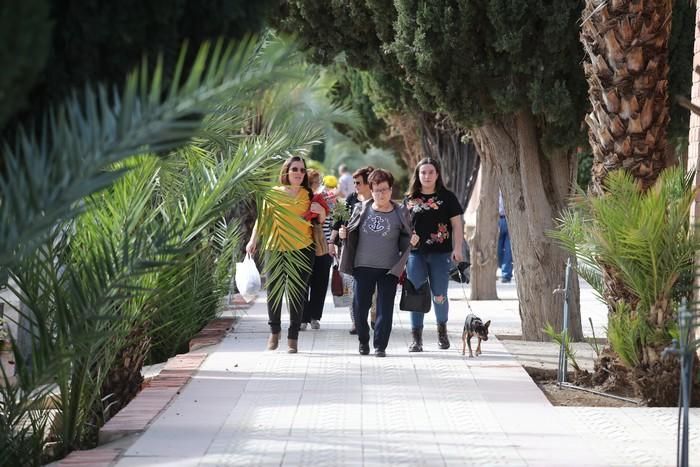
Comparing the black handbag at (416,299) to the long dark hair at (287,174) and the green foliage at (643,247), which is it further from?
the green foliage at (643,247)

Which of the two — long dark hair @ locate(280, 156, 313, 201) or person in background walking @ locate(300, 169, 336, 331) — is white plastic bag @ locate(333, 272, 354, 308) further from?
long dark hair @ locate(280, 156, 313, 201)

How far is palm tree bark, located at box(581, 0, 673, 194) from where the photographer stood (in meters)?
10.1

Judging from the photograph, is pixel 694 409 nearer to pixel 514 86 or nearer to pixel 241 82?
pixel 514 86

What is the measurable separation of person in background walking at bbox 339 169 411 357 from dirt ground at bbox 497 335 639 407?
133 cm

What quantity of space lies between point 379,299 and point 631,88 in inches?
112

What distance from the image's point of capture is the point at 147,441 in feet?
23.8

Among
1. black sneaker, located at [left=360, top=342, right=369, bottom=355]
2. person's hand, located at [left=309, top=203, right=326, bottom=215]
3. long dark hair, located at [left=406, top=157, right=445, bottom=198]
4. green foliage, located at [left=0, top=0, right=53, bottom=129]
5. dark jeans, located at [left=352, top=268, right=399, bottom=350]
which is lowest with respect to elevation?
black sneaker, located at [left=360, top=342, right=369, bottom=355]

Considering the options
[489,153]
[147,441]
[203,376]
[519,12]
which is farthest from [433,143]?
[147,441]

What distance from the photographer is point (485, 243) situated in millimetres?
19078

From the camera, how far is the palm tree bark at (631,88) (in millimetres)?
10102

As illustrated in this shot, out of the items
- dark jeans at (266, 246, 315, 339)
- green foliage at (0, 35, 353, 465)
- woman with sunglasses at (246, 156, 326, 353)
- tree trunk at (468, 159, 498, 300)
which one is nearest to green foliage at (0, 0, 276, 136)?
green foliage at (0, 35, 353, 465)

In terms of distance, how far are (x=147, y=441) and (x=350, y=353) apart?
448 centimetres

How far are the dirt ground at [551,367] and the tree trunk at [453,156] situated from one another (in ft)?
40.8

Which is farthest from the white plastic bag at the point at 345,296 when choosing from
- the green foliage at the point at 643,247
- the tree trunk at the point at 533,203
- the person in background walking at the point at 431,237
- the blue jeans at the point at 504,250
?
the blue jeans at the point at 504,250
